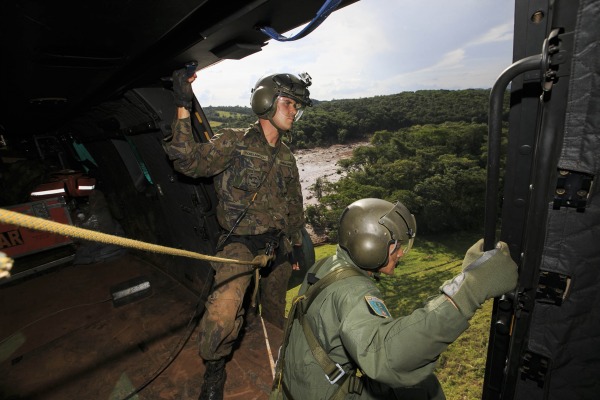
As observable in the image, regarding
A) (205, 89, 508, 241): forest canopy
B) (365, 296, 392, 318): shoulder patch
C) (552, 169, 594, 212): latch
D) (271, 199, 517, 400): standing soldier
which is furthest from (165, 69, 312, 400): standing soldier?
(205, 89, 508, 241): forest canopy

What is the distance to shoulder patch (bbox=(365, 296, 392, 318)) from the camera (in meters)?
1.24

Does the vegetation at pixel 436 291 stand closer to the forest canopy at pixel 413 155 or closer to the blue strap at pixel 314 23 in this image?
the forest canopy at pixel 413 155

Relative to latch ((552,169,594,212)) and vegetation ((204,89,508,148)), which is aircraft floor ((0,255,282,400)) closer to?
latch ((552,169,594,212))

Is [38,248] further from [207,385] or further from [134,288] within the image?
[207,385]

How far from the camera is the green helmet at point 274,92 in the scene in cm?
279

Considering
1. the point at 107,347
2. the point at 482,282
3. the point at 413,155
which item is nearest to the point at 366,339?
the point at 482,282

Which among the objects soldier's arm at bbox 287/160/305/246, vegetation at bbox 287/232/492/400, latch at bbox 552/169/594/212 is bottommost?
vegetation at bbox 287/232/492/400

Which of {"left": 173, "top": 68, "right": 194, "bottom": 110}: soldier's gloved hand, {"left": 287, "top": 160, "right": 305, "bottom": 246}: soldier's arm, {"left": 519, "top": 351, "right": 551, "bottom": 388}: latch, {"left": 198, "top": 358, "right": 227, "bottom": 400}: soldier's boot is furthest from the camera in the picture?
{"left": 287, "top": 160, "right": 305, "bottom": 246}: soldier's arm

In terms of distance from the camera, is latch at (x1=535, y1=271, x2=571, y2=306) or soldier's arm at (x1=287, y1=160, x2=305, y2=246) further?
soldier's arm at (x1=287, y1=160, x2=305, y2=246)

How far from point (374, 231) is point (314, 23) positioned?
118 cm

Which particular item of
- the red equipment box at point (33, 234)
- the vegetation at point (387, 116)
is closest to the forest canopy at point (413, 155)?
the vegetation at point (387, 116)

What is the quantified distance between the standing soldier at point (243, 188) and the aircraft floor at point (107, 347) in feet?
1.27

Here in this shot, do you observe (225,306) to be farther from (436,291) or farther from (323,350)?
(436,291)

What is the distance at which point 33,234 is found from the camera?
208 inches
